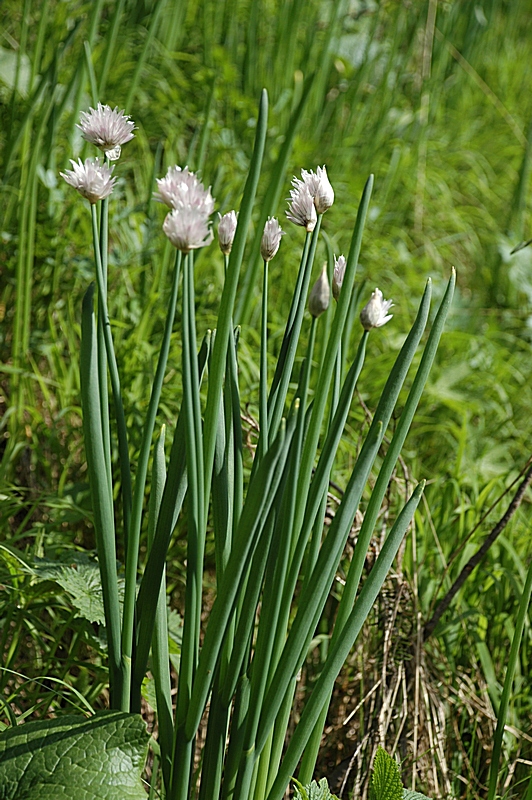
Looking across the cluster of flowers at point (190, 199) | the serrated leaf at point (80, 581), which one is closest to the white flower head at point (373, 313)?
the cluster of flowers at point (190, 199)

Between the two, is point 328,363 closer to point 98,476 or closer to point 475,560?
point 98,476

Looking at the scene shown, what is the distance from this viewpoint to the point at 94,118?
0.58m

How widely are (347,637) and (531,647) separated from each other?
2.25ft

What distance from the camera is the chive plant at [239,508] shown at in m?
0.60

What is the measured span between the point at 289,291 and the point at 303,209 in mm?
1232

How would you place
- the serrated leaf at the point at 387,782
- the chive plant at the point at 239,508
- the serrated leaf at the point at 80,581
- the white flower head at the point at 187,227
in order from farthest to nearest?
the serrated leaf at the point at 80,581 → the serrated leaf at the point at 387,782 → the chive plant at the point at 239,508 → the white flower head at the point at 187,227

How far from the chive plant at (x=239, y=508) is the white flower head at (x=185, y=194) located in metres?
0.07

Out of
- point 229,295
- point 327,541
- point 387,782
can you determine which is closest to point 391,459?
point 327,541

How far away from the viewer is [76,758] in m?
0.63

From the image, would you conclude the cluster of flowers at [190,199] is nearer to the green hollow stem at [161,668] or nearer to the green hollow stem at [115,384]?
the green hollow stem at [115,384]

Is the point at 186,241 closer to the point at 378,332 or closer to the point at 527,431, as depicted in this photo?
the point at 378,332

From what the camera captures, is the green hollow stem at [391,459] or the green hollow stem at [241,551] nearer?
the green hollow stem at [241,551]

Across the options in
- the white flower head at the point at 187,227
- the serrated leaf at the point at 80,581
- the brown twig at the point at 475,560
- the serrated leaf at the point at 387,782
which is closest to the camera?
the white flower head at the point at 187,227

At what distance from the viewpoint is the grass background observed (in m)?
1.08
